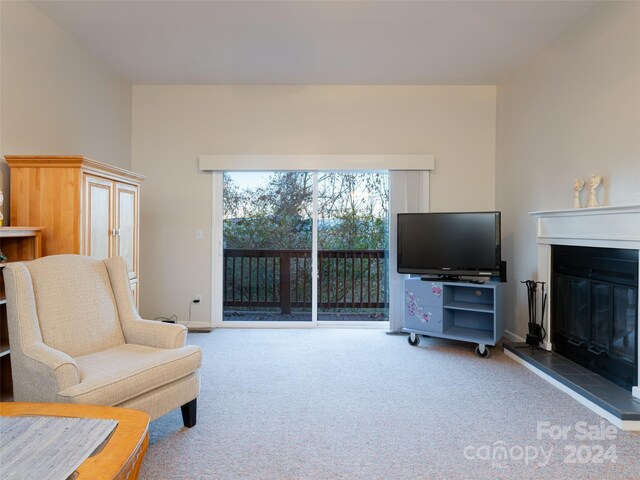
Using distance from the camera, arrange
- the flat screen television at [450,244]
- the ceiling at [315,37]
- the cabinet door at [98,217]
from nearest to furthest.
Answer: the cabinet door at [98,217] → the ceiling at [315,37] → the flat screen television at [450,244]

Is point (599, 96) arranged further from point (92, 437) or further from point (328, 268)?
point (92, 437)

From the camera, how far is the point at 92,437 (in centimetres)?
106

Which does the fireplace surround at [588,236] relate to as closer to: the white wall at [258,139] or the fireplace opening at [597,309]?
the fireplace opening at [597,309]

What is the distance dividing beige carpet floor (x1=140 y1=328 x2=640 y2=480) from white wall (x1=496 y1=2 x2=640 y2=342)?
1361 mm

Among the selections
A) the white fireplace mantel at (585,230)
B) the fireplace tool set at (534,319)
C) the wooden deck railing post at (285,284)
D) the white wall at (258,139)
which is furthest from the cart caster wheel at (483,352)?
the wooden deck railing post at (285,284)

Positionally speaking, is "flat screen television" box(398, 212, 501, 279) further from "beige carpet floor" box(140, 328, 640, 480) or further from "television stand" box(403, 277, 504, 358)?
"beige carpet floor" box(140, 328, 640, 480)

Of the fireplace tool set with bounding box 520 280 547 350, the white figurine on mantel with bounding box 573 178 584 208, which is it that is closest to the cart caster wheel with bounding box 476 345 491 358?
the fireplace tool set with bounding box 520 280 547 350

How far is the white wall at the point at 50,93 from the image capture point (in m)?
2.33

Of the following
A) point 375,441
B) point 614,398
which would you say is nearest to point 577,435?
point 614,398

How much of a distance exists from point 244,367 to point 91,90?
286 centimetres

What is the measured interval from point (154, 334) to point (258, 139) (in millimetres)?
2547

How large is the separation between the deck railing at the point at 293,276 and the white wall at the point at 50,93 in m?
1.76

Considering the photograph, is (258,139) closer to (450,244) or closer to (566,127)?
(450,244)

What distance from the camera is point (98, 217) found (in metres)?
2.45
